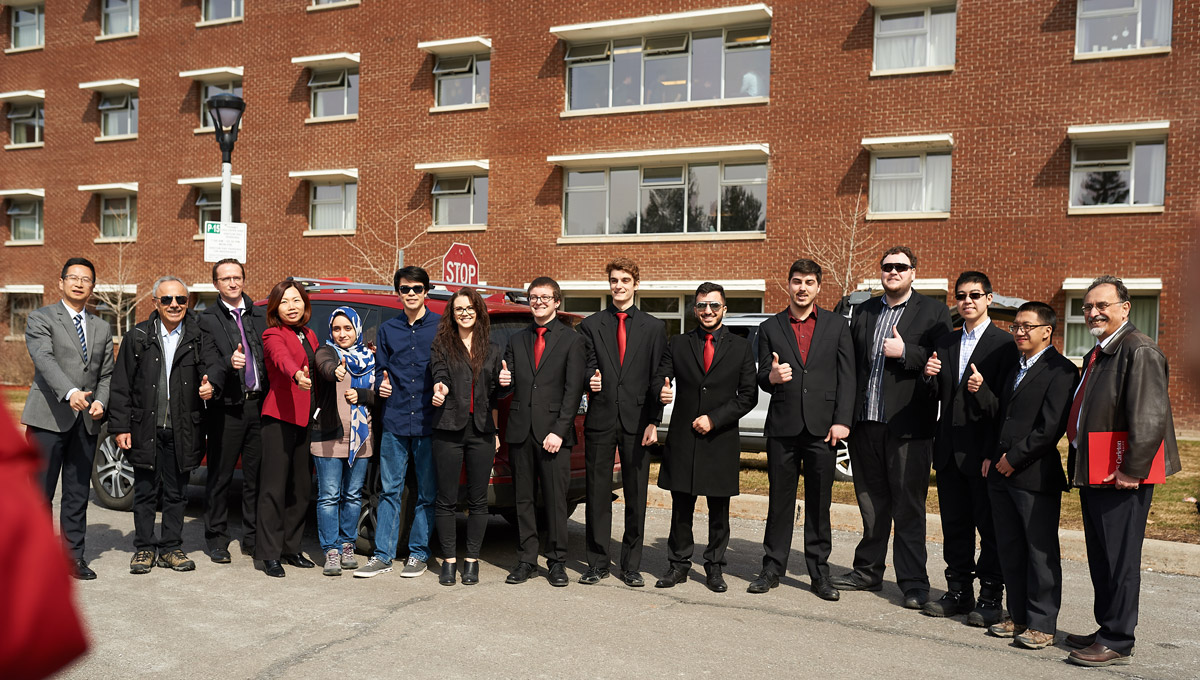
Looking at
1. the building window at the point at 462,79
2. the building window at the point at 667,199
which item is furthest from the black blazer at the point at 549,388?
the building window at the point at 462,79

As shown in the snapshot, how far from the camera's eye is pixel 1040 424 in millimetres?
5691

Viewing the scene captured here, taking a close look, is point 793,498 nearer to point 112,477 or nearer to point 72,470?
point 72,470

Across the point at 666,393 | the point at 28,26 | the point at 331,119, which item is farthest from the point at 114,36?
the point at 666,393

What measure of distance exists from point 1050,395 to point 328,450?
4.84m

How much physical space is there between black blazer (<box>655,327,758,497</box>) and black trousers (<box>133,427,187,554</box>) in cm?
352

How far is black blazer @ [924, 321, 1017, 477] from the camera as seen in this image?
20.1ft

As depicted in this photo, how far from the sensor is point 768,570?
6848mm

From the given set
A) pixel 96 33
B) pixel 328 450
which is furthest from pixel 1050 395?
pixel 96 33

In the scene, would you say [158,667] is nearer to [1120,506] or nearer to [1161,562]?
[1120,506]

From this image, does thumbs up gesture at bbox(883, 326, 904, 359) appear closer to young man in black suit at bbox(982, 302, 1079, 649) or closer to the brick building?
young man in black suit at bbox(982, 302, 1079, 649)

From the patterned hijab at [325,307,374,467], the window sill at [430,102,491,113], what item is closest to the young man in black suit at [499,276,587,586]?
the patterned hijab at [325,307,374,467]

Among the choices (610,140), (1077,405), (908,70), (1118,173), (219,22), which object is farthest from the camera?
(219,22)

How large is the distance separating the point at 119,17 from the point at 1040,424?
33.4 m

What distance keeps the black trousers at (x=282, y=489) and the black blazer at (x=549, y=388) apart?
5.21 feet
